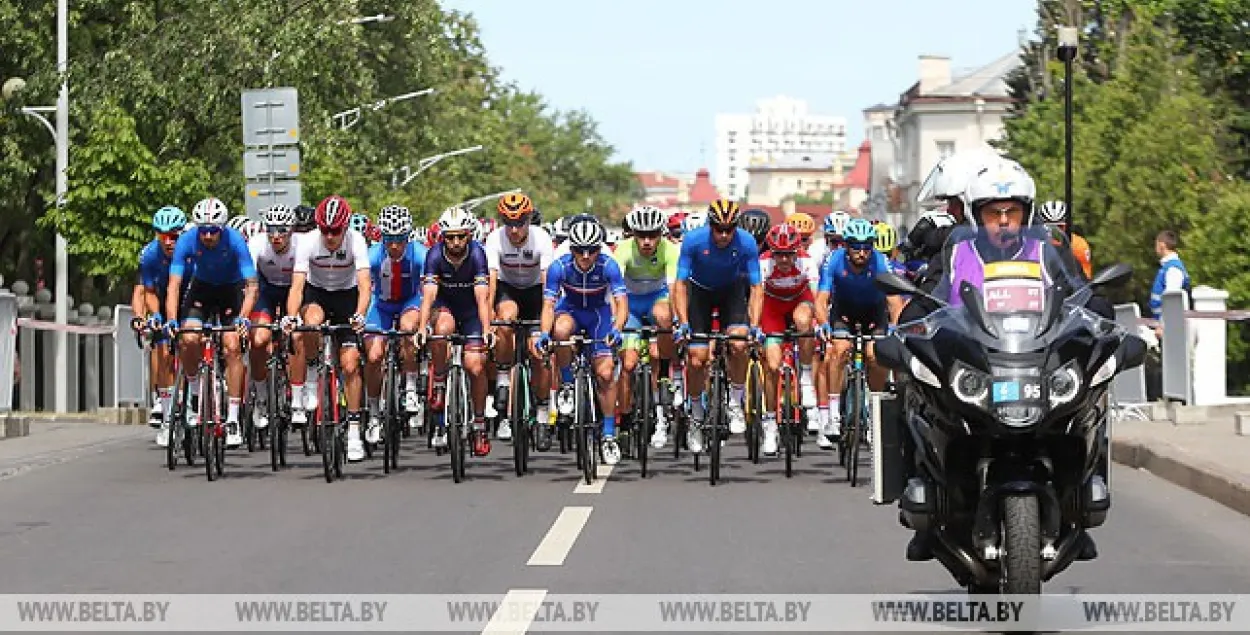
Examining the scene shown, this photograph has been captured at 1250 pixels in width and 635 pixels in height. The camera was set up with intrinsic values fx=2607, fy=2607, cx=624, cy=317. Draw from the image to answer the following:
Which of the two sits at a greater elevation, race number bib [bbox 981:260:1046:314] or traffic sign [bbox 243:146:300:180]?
traffic sign [bbox 243:146:300:180]

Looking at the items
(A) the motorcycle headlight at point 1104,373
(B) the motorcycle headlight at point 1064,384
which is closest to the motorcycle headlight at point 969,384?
(B) the motorcycle headlight at point 1064,384

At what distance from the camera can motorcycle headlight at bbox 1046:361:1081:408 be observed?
8.84 m

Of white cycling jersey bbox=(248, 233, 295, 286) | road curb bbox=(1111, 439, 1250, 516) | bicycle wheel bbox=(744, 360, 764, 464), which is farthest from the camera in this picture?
white cycling jersey bbox=(248, 233, 295, 286)

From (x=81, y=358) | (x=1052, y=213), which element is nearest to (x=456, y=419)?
(x=1052, y=213)

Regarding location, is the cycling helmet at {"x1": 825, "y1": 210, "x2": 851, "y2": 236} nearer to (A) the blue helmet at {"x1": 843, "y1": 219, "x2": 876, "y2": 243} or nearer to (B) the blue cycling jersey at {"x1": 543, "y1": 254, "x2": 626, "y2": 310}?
(A) the blue helmet at {"x1": 843, "y1": 219, "x2": 876, "y2": 243}

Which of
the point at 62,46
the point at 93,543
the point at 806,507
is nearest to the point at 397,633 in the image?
the point at 93,543

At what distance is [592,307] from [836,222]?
A: 2.64m

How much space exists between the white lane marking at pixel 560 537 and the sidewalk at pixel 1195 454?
3.87 meters

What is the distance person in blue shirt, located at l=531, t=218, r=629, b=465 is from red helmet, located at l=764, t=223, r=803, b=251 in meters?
1.70

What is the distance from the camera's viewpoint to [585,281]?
17.4 metres

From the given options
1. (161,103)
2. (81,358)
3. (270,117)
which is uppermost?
(161,103)

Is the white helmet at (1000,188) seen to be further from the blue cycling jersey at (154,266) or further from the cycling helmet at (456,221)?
the blue cycling jersey at (154,266)

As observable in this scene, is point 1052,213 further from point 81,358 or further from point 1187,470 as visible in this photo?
point 81,358

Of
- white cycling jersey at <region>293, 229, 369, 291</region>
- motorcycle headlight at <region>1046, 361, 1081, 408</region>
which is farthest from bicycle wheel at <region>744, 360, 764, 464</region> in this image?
motorcycle headlight at <region>1046, 361, 1081, 408</region>
